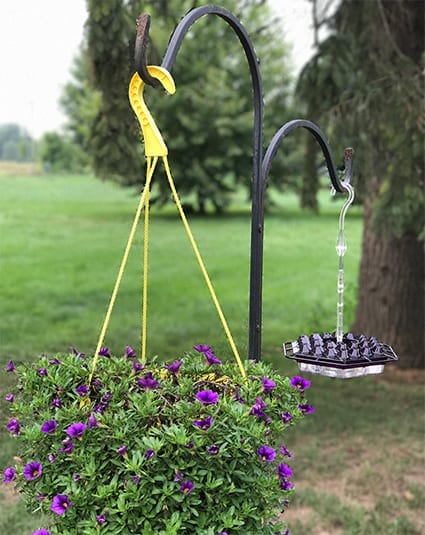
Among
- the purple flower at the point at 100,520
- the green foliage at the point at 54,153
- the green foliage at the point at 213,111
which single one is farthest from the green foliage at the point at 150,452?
the green foliage at the point at 54,153

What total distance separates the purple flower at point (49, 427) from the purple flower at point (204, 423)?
1.10ft

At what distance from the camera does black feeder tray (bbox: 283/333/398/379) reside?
1.84 meters

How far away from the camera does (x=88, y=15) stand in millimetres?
4430

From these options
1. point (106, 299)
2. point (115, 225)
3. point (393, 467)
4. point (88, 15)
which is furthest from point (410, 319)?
point (115, 225)

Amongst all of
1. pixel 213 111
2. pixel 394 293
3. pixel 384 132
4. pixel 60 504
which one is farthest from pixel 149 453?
pixel 213 111

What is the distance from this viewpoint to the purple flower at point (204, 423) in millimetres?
1634

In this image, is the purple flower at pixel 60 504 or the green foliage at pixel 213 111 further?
the green foliage at pixel 213 111

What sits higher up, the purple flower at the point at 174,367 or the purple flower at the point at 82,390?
the purple flower at the point at 174,367

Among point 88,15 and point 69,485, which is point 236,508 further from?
point 88,15

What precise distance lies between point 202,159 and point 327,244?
4883 mm

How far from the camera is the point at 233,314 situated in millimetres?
8438

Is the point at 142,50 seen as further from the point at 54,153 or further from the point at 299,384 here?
the point at 54,153

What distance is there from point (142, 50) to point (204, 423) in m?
0.84

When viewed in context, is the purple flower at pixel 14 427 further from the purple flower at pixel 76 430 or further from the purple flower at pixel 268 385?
the purple flower at pixel 268 385
